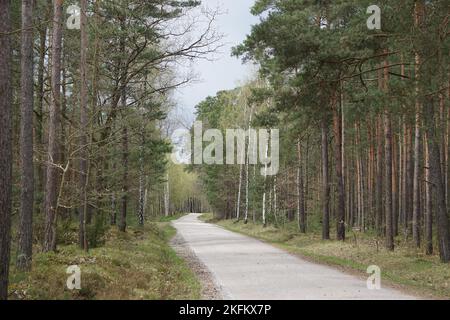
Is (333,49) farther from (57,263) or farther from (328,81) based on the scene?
(57,263)

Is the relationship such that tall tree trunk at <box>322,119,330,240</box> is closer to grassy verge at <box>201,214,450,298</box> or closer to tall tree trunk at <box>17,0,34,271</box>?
grassy verge at <box>201,214,450,298</box>

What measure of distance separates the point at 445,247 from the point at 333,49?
22.5 feet

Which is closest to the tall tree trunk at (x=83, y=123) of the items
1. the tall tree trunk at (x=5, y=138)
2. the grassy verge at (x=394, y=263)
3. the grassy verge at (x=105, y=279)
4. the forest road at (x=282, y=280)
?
the grassy verge at (x=105, y=279)

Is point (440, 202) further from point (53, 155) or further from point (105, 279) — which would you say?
point (53, 155)

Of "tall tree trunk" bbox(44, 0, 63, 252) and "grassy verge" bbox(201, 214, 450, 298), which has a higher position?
"tall tree trunk" bbox(44, 0, 63, 252)

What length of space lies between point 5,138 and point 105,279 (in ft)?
13.2

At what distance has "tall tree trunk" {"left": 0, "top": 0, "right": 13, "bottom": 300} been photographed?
7.44m

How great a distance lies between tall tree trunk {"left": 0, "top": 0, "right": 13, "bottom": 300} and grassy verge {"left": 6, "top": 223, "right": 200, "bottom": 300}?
3.46 feet

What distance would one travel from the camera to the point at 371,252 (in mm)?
17547

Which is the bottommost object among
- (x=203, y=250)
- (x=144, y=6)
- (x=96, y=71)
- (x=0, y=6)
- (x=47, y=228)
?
(x=203, y=250)

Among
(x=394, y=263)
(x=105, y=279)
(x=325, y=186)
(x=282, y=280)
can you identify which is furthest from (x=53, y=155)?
(x=325, y=186)

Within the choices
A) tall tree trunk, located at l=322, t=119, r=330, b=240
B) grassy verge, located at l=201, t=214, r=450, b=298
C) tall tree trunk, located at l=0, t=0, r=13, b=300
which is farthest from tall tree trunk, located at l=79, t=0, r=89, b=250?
tall tree trunk, located at l=322, t=119, r=330, b=240
